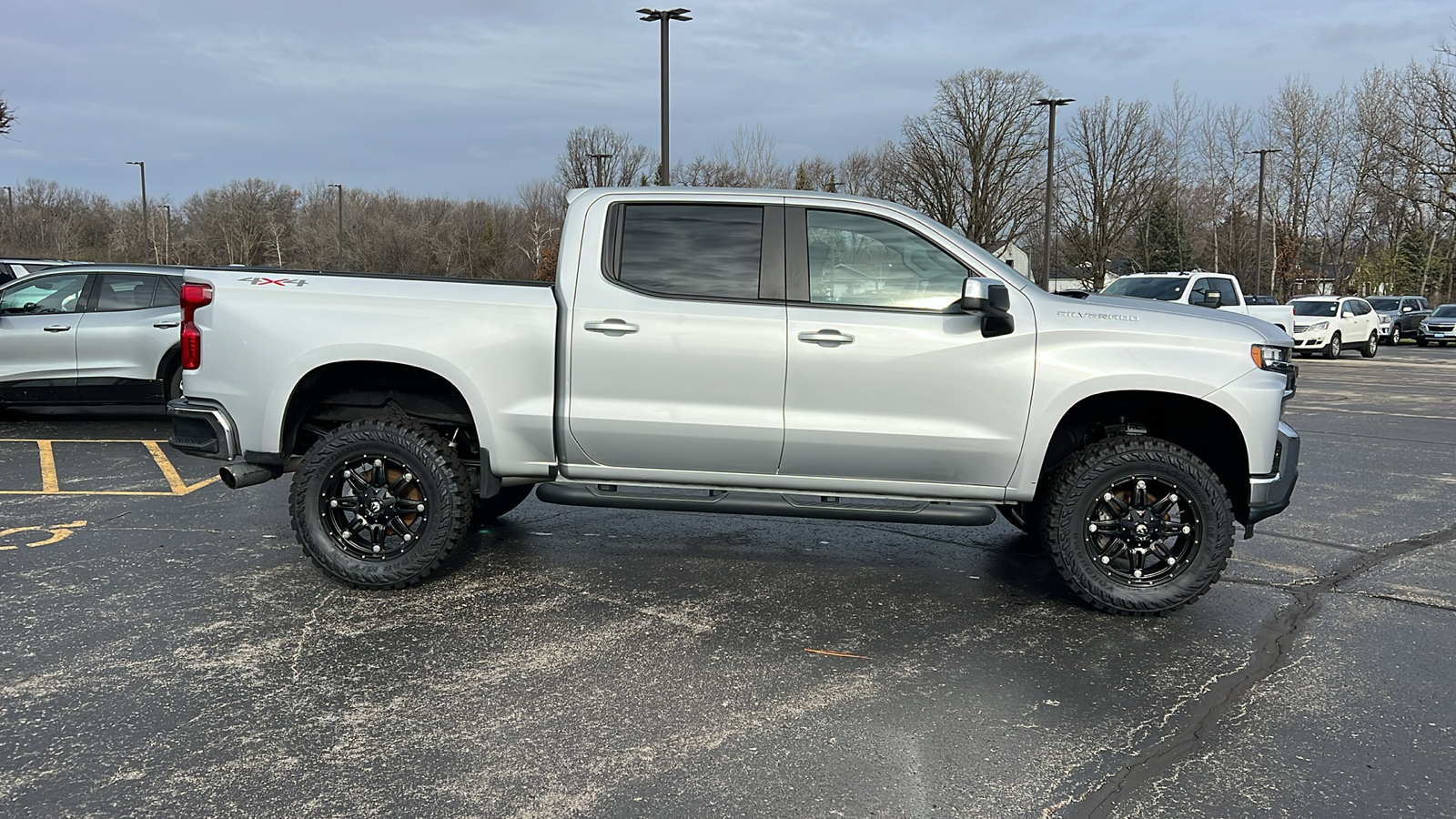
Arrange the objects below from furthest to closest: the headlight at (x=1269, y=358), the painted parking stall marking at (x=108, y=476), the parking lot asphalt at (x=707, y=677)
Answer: the painted parking stall marking at (x=108, y=476), the headlight at (x=1269, y=358), the parking lot asphalt at (x=707, y=677)

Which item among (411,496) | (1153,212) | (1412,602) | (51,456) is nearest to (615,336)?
(411,496)

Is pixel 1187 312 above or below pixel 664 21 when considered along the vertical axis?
below

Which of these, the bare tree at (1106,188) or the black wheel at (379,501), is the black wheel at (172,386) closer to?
the black wheel at (379,501)

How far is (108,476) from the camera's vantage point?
795cm

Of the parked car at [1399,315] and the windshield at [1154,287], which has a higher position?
the windshield at [1154,287]

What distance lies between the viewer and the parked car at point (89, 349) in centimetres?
1008

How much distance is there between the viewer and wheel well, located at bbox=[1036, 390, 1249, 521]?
4.90 meters

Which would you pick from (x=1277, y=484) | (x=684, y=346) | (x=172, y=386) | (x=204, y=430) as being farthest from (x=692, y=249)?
(x=172, y=386)

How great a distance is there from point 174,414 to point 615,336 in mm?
2342

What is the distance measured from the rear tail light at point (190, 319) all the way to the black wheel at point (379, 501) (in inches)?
29.3

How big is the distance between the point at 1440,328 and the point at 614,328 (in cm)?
3885

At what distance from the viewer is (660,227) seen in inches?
200

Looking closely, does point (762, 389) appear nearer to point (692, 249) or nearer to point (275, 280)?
point (692, 249)

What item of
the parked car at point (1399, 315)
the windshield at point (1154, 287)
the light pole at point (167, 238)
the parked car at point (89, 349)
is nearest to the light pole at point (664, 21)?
the windshield at point (1154, 287)
